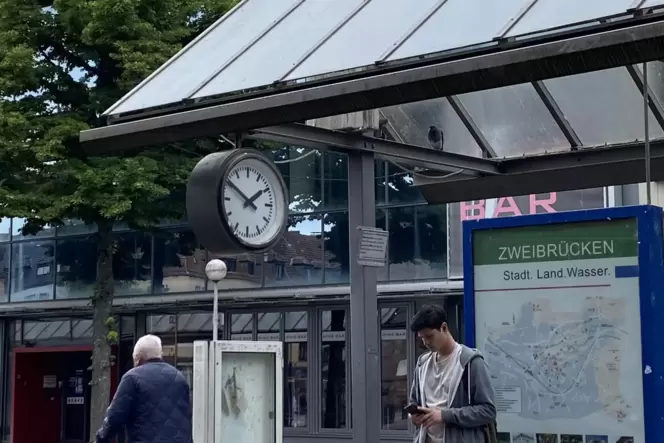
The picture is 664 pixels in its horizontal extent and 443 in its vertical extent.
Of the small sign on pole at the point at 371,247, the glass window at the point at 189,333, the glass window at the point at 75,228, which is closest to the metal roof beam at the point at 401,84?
the small sign on pole at the point at 371,247

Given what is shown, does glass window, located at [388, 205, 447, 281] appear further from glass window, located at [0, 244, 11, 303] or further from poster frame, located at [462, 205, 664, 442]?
poster frame, located at [462, 205, 664, 442]

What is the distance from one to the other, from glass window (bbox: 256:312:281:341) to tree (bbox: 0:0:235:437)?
300 cm

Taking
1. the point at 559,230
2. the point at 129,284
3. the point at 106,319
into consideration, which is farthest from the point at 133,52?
the point at 559,230

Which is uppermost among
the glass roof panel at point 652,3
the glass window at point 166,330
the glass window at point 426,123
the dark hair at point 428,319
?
the glass window at point 426,123

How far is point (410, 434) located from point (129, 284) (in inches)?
284

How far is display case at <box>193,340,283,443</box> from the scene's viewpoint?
11.6 meters

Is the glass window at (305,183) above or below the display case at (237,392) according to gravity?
above

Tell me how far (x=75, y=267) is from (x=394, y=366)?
26.2 ft

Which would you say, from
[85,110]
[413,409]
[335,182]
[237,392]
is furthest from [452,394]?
[335,182]

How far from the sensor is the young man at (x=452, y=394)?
554 centimetres

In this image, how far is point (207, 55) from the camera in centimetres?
740

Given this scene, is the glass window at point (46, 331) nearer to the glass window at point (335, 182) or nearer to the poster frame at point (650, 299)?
the glass window at point (335, 182)

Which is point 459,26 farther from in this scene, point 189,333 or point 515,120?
point 189,333

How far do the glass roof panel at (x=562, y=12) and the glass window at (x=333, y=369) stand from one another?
52.4 feet
